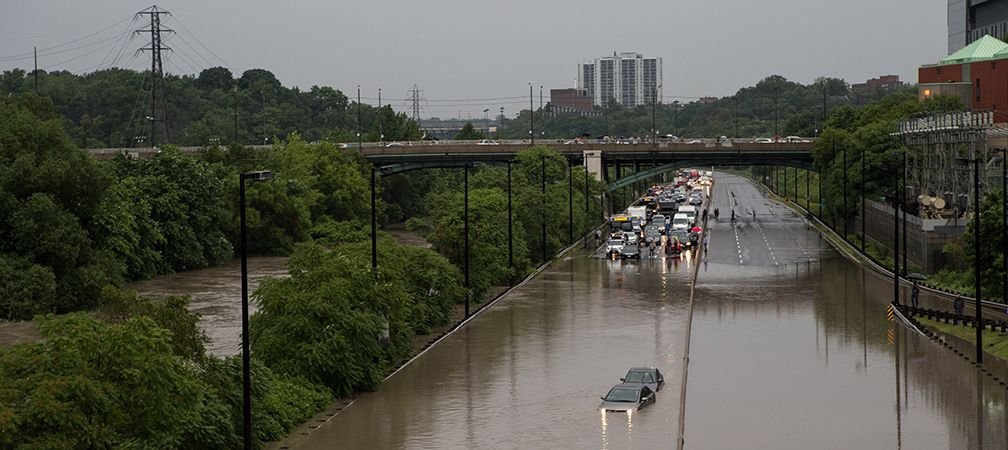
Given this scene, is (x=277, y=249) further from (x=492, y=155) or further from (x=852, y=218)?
(x=852, y=218)

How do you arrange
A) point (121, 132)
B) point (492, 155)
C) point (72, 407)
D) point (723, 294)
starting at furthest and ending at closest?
point (121, 132) → point (492, 155) → point (723, 294) → point (72, 407)

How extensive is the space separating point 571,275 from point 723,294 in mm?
12041

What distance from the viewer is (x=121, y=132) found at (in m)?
167

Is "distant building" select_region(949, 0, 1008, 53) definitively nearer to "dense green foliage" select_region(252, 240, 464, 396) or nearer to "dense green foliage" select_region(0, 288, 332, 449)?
"dense green foliage" select_region(252, 240, 464, 396)

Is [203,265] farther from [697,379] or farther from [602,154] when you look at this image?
[697,379]

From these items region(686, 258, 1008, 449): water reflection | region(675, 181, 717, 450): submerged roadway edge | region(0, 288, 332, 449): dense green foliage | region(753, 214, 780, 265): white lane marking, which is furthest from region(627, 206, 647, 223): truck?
region(0, 288, 332, 449): dense green foliage

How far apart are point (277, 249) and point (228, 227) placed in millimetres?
3440

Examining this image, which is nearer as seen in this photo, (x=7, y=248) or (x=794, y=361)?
(x=794, y=361)

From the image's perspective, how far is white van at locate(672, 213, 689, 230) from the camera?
93.4m

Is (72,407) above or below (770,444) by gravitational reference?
above

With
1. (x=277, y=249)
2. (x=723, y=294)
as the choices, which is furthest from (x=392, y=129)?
(x=723, y=294)

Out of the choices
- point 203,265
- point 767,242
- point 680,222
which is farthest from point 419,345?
point 680,222

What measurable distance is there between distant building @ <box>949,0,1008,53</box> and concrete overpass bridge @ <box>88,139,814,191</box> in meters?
26.7

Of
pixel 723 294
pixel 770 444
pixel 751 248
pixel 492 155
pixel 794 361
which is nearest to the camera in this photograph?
pixel 770 444
